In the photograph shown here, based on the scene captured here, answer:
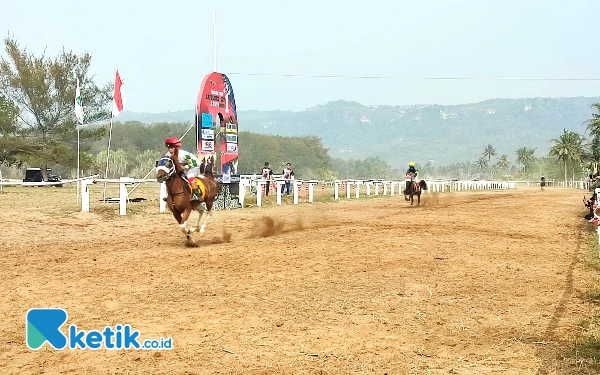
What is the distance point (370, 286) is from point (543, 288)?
2.58 metres

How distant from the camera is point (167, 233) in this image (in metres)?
16.1

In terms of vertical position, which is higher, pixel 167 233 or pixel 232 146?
pixel 232 146

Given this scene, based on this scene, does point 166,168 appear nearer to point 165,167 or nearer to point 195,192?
point 165,167

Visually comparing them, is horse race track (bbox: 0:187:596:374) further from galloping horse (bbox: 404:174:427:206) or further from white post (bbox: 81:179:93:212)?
galloping horse (bbox: 404:174:427:206)

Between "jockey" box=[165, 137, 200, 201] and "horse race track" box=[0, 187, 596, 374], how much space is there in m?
1.34

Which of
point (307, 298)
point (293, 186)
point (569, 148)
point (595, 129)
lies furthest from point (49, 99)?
point (569, 148)

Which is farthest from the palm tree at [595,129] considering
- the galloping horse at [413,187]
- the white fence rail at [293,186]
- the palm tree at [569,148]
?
the galloping horse at [413,187]

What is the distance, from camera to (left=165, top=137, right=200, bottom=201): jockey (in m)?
13.3

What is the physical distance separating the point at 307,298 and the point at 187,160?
6720mm

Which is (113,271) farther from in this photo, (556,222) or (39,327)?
(556,222)

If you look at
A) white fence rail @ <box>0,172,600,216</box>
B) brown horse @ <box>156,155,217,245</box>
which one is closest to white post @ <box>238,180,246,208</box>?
white fence rail @ <box>0,172,600,216</box>

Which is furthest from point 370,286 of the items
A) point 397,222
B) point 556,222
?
point 556,222

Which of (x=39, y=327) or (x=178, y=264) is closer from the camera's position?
(x=39, y=327)

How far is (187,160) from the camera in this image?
45.6 ft
